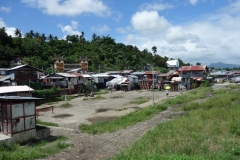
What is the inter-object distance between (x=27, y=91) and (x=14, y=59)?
116 feet

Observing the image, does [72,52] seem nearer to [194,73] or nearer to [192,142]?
[194,73]

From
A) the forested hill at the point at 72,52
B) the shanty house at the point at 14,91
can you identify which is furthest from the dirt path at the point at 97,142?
the forested hill at the point at 72,52

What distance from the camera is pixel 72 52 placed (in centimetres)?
7456

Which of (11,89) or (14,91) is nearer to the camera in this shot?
(14,91)

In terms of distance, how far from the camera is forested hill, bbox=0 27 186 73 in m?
57.6

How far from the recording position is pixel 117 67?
7044 cm

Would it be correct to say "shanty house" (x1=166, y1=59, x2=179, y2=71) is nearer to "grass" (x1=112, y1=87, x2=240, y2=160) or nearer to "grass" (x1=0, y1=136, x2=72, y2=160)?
"grass" (x1=112, y1=87, x2=240, y2=160)

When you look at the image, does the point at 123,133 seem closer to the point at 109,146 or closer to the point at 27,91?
the point at 109,146

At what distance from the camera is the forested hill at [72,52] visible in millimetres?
57597

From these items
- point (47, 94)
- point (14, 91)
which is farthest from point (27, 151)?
point (47, 94)

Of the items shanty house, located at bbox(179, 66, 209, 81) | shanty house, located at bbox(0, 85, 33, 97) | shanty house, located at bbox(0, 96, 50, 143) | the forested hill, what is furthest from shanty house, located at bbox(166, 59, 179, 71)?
shanty house, located at bbox(0, 96, 50, 143)

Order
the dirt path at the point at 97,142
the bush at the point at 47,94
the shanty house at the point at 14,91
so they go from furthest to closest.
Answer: the bush at the point at 47,94 < the shanty house at the point at 14,91 < the dirt path at the point at 97,142

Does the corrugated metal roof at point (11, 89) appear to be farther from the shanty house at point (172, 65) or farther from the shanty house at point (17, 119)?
the shanty house at point (172, 65)

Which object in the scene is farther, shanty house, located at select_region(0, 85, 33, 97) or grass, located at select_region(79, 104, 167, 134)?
shanty house, located at select_region(0, 85, 33, 97)
